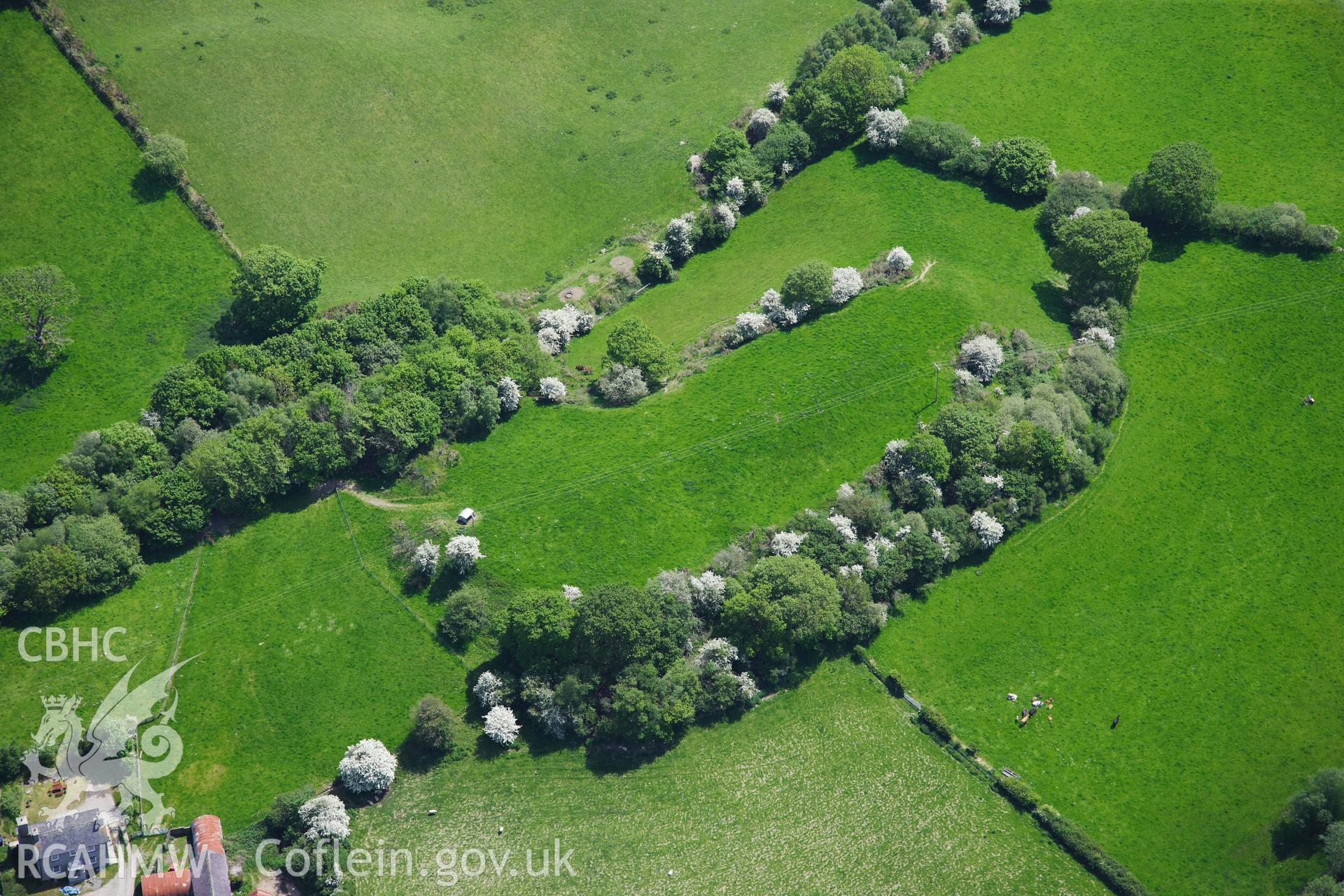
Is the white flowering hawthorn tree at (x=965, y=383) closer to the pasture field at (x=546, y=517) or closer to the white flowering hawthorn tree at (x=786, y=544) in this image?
the pasture field at (x=546, y=517)

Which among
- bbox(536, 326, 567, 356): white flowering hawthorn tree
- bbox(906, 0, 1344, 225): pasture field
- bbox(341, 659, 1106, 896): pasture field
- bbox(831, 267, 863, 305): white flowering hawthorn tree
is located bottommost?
bbox(341, 659, 1106, 896): pasture field

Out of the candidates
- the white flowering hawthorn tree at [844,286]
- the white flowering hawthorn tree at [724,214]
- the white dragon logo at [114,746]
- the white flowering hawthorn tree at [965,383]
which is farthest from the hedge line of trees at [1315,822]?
the white dragon logo at [114,746]

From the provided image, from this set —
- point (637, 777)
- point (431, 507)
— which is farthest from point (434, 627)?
point (637, 777)

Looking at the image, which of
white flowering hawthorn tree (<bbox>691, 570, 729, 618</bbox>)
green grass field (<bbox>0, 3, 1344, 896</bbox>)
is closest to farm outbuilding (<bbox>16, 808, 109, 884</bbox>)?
green grass field (<bbox>0, 3, 1344, 896</bbox>)

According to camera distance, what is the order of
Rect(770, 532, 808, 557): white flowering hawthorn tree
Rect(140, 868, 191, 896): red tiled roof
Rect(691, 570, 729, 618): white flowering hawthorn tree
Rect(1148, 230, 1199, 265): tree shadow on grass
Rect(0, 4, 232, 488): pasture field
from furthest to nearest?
Rect(1148, 230, 1199, 265): tree shadow on grass → Rect(0, 4, 232, 488): pasture field → Rect(770, 532, 808, 557): white flowering hawthorn tree → Rect(691, 570, 729, 618): white flowering hawthorn tree → Rect(140, 868, 191, 896): red tiled roof

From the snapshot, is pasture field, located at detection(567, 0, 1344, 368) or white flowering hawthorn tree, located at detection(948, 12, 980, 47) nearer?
pasture field, located at detection(567, 0, 1344, 368)

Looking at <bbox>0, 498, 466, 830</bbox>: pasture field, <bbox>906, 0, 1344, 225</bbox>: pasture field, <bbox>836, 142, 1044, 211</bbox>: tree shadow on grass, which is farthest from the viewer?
<bbox>906, 0, 1344, 225</bbox>: pasture field

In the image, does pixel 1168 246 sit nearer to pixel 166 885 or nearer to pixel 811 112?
pixel 811 112

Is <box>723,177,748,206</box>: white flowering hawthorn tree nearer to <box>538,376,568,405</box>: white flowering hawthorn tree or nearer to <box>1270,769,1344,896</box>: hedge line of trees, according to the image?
<box>538,376,568,405</box>: white flowering hawthorn tree
